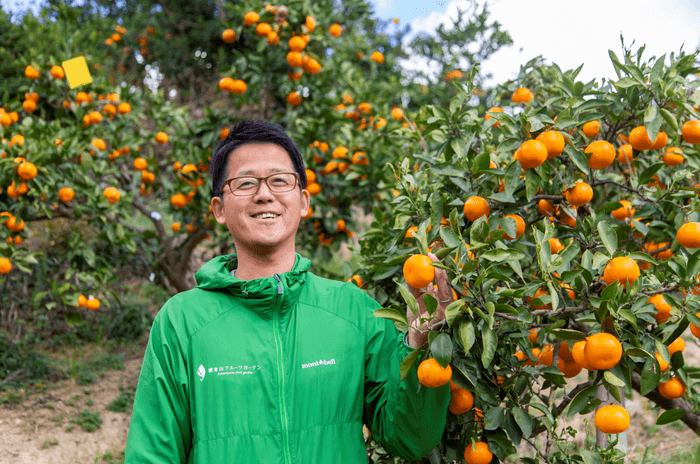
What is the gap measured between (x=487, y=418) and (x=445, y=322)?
37 centimetres

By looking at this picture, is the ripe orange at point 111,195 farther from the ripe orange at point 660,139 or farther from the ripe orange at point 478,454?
the ripe orange at point 660,139

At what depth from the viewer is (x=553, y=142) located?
142 cm

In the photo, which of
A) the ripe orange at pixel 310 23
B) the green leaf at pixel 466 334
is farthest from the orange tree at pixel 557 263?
the ripe orange at pixel 310 23

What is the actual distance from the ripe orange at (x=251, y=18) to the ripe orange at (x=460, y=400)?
294 cm

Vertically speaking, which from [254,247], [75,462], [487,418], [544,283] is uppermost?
[254,247]

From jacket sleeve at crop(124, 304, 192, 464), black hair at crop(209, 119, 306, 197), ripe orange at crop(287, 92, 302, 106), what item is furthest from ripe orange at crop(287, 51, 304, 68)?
jacket sleeve at crop(124, 304, 192, 464)

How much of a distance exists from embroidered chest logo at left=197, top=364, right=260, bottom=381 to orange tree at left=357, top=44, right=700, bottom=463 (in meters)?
0.38

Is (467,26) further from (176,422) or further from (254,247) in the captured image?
(176,422)

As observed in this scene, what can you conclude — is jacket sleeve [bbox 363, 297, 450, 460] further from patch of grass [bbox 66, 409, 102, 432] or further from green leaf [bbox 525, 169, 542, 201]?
patch of grass [bbox 66, 409, 102, 432]

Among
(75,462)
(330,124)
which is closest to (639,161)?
(330,124)

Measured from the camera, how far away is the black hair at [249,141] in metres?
1.50

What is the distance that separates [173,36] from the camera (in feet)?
20.1

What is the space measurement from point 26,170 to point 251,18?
1683mm

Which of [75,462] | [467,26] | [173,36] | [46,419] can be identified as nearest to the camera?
[75,462]
